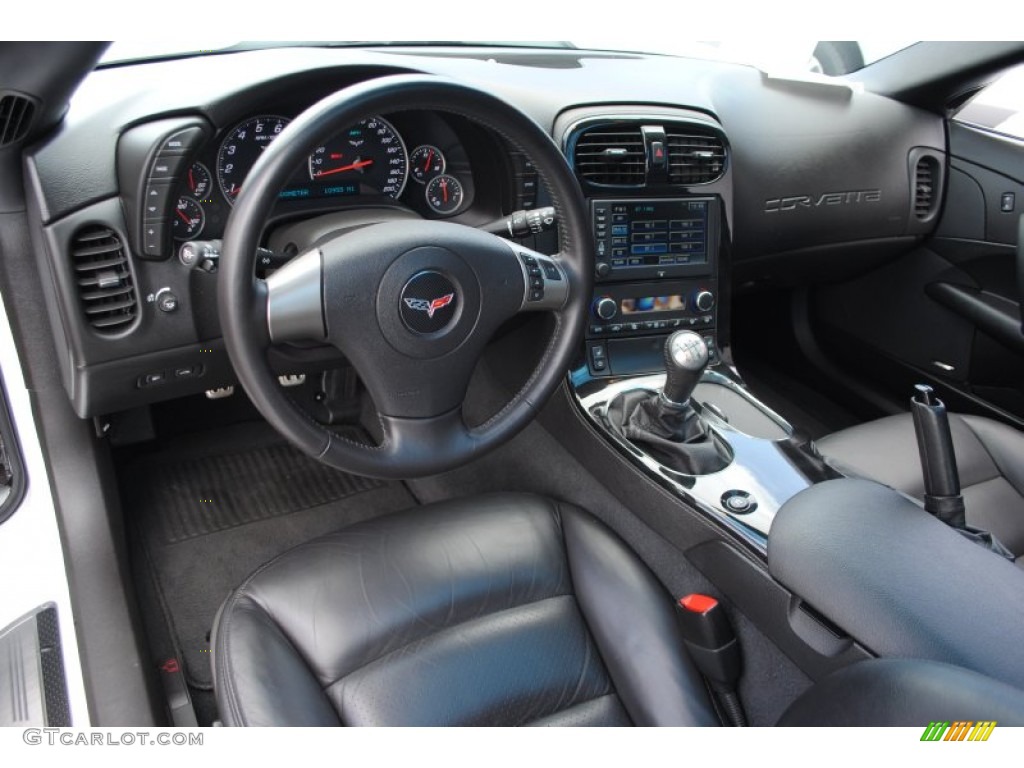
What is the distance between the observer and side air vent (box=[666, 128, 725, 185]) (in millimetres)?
1683

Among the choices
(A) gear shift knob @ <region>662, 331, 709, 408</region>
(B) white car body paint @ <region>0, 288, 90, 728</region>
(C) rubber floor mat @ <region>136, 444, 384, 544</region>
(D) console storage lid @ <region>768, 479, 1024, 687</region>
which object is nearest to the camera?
(D) console storage lid @ <region>768, 479, 1024, 687</region>

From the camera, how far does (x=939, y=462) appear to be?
1209 millimetres

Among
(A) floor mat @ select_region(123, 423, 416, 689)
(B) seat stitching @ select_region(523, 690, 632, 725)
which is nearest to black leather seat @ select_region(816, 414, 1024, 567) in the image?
(B) seat stitching @ select_region(523, 690, 632, 725)

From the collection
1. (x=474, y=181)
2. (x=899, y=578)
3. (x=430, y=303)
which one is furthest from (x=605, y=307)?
(x=899, y=578)

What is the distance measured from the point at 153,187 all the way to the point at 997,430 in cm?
163

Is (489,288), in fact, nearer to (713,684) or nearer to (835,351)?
(713,684)

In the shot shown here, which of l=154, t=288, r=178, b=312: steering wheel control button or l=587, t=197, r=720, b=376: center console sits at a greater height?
l=154, t=288, r=178, b=312: steering wheel control button

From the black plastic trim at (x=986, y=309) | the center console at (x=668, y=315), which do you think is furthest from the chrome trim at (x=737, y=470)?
the black plastic trim at (x=986, y=309)

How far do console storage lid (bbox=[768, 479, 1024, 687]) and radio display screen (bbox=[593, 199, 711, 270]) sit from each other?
820mm

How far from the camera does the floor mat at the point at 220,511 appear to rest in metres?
1.70

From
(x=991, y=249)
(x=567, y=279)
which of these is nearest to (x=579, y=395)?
(x=567, y=279)

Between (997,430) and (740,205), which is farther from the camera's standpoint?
(740,205)

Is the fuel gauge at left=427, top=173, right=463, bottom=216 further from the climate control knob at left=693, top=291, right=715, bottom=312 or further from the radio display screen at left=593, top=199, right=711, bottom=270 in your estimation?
the climate control knob at left=693, top=291, right=715, bottom=312

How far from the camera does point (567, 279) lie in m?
1.27
